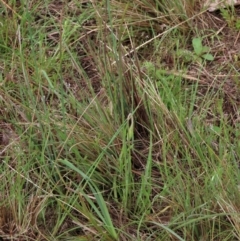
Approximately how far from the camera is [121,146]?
203 cm

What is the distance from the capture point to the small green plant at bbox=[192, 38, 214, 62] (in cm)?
240

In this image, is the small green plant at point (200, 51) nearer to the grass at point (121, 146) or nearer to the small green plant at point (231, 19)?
the grass at point (121, 146)

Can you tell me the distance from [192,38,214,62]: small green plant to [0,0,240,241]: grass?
0.07 ft

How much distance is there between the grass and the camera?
1870 mm

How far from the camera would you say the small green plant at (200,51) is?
2402 mm

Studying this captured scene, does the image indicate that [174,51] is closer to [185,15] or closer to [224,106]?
[185,15]

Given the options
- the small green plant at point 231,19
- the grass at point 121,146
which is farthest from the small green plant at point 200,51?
the small green plant at point 231,19

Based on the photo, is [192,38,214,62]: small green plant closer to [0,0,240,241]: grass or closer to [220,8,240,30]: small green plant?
[0,0,240,241]: grass

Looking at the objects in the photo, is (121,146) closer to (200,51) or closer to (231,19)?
(200,51)

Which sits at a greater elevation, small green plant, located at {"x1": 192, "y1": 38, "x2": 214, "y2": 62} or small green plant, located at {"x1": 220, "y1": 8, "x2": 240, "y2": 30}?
small green plant, located at {"x1": 220, "y1": 8, "x2": 240, "y2": 30}

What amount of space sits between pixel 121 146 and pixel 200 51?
0.58 m

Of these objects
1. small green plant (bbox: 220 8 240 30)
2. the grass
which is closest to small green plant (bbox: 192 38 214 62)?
the grass

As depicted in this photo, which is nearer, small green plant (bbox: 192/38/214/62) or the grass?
the grass

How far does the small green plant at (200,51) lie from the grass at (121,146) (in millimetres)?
21
